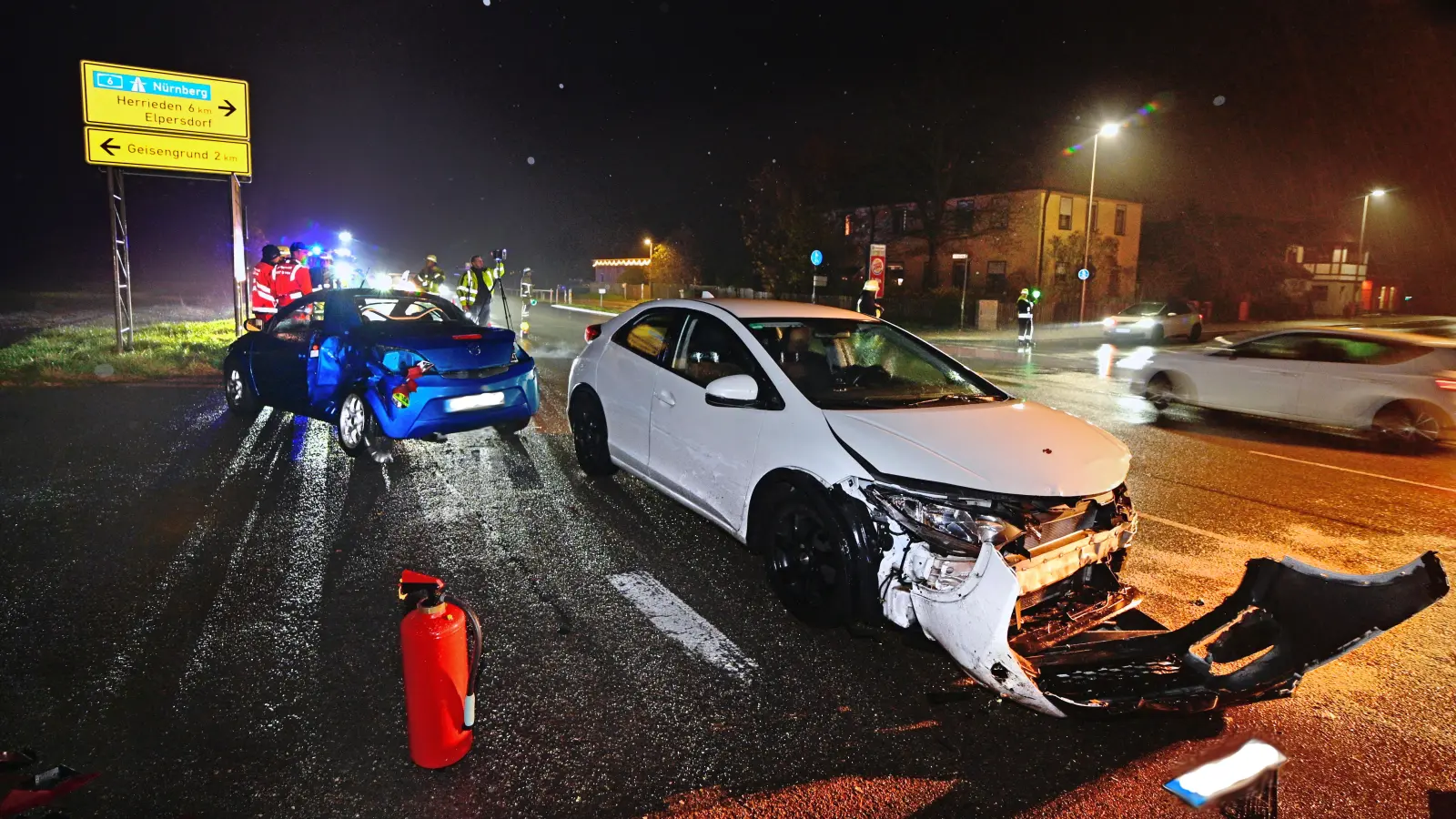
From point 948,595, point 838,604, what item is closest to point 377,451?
point 838,604

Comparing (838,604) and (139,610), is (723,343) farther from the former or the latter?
(139,610)

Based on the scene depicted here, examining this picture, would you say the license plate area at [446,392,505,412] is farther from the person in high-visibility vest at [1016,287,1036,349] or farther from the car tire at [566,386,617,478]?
the person in high-visibility vest at [1016,287,1036,349]

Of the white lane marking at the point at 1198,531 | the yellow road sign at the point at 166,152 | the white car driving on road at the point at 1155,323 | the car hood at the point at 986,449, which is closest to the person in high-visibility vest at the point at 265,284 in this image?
the yellow road sign at the point at 166,152

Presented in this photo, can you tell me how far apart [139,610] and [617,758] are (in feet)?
9.42

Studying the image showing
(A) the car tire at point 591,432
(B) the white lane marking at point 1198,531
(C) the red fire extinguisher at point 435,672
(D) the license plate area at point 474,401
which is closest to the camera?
(C) the red fire extinguisher at point 435,672

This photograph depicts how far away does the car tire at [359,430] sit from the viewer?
7383 millimetres

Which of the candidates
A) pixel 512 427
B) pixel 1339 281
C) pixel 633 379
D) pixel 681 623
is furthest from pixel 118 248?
pixel 1339 281

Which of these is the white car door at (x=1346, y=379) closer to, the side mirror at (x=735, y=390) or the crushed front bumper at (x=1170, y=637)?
the crushed front bumper at (x=1170, y=637)

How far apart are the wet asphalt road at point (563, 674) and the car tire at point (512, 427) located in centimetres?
112

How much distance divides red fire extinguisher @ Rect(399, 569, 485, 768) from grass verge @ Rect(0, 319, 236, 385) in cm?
1233

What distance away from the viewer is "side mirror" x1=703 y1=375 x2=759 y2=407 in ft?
14.3

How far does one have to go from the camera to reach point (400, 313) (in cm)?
785

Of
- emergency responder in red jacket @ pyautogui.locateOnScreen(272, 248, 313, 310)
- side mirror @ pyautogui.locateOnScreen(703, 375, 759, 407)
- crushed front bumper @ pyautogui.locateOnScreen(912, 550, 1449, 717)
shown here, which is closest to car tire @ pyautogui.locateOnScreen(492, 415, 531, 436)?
side mirror @ pyautogui.locateOnScreen(703, 375, 759, 407)

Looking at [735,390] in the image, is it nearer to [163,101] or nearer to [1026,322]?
[163,101]
